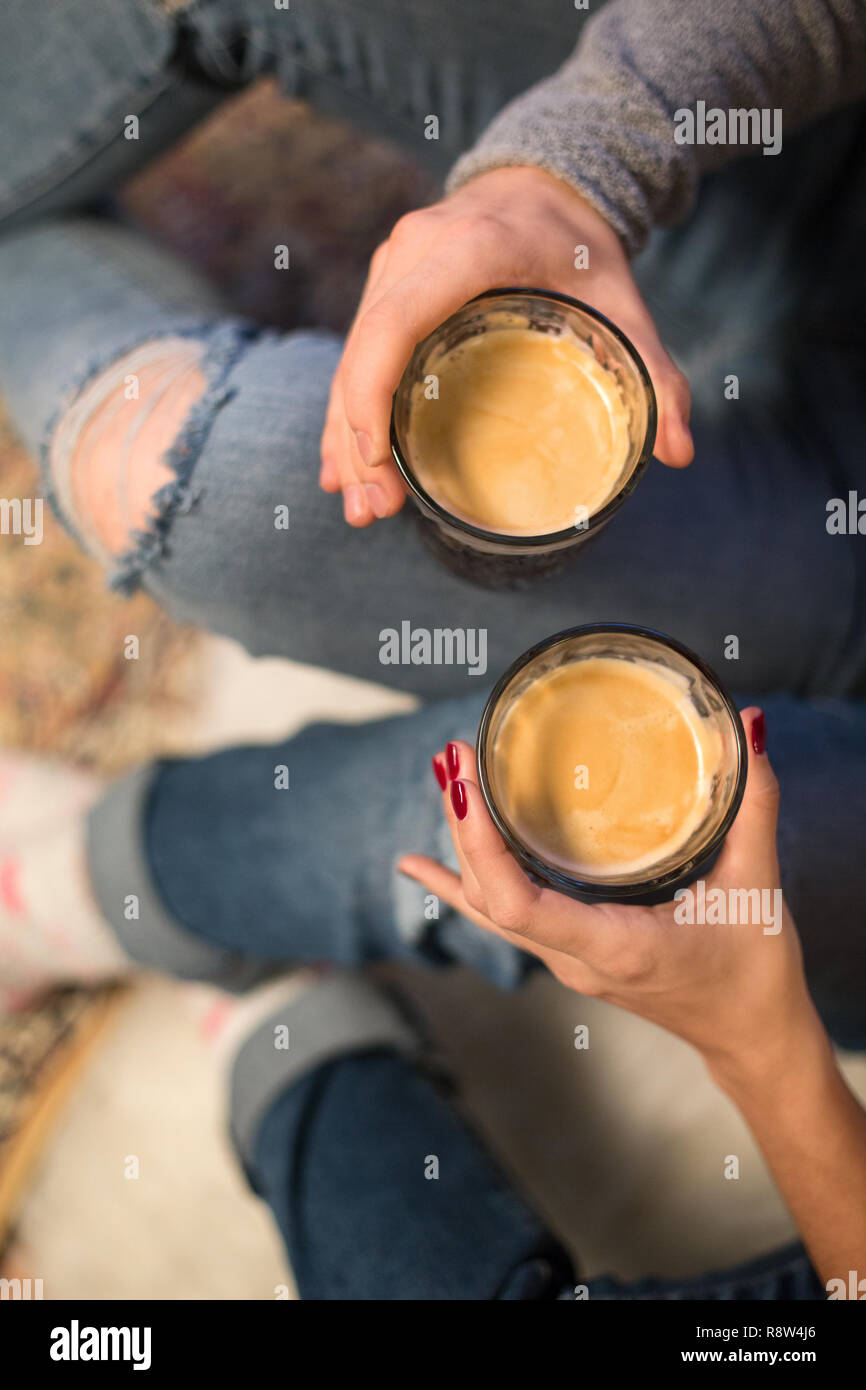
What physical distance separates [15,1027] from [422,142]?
1.25 metres

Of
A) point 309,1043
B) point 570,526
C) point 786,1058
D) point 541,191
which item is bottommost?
point 309,1043

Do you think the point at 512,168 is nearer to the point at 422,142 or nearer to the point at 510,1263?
the point at 422,142

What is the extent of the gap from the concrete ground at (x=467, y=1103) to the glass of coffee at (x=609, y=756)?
56 centimetres

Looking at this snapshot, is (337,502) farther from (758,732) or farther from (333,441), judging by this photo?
(758,732)

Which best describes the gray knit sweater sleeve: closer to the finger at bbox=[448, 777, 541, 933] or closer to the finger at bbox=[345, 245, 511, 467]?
the finger at bbox=[345, 245, 511, 467]

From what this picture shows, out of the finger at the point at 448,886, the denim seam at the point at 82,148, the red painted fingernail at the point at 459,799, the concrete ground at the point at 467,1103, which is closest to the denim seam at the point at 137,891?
the concrete ground at the point at 467,1103

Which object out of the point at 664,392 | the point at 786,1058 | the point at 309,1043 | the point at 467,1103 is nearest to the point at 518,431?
the point at 664,392

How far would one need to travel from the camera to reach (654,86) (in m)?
0.67

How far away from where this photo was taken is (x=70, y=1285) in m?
1.18

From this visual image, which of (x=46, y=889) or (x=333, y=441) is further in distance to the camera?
(x=46, y=889)

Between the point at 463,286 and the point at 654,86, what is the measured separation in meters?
0.24

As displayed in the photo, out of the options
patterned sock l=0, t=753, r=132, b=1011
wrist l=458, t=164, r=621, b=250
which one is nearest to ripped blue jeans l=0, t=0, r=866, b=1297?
patterned sock l=0, t=753, r=132, b=1011

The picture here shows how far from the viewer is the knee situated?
2.58ft
